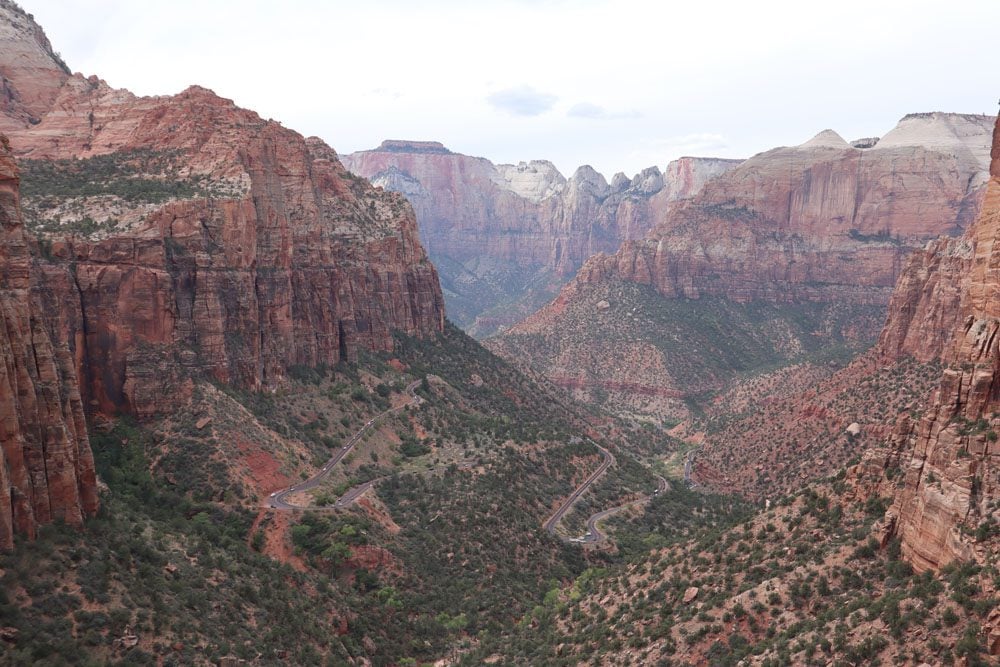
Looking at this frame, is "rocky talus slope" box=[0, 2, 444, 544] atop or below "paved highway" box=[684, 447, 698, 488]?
atop

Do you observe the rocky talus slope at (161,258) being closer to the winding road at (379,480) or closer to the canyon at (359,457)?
the canyon at (359,457)

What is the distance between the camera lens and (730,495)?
107 meters

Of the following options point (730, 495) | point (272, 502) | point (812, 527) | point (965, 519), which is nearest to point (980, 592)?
point (965, 519)

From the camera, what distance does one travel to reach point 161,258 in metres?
75.9

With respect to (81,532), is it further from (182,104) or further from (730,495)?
(730,495)

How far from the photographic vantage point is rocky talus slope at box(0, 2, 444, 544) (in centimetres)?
4728

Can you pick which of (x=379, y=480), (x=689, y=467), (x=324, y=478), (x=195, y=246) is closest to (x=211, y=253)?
(x=195, y=246)

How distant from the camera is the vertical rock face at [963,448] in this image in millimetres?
34250

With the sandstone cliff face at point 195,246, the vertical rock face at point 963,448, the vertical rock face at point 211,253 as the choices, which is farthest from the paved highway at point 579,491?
the vertical rock face at point 963,448

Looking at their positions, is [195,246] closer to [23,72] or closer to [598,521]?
[23,72]

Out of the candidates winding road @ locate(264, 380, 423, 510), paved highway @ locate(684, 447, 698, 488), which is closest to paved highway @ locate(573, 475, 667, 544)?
paved highway @ locate(684, 447, 698, 488)

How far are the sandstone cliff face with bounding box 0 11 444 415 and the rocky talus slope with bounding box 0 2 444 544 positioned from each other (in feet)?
0.65

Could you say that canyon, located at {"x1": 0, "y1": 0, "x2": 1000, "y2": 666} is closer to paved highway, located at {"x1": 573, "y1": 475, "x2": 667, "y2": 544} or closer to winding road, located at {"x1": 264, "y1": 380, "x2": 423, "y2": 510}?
winding road, located at {"x1": 264, "y1": 380, "x2": 423, "y2": 510}

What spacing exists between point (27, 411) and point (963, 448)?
47616 mm
